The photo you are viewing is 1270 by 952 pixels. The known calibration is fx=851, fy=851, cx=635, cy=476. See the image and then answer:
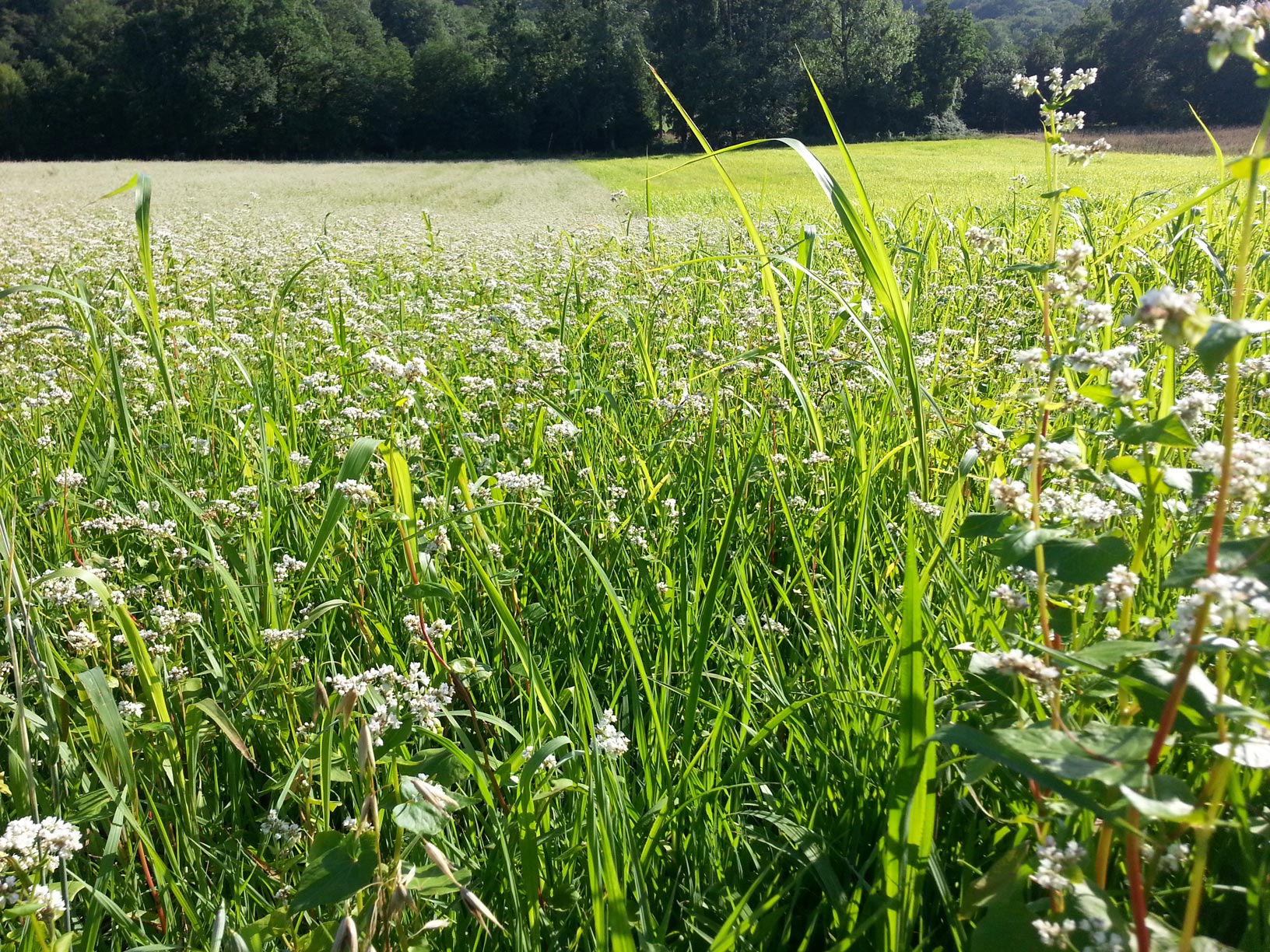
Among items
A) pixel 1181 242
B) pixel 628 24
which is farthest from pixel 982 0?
pixel 1181 242

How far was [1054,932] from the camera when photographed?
85 cm

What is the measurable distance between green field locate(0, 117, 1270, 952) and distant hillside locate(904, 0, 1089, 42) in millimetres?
118738

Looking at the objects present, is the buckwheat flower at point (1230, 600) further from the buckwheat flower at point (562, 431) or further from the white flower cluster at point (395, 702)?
the buckwheat flower at point (562, 431)

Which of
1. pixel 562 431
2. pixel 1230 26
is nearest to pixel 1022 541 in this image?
pixel 1230 26

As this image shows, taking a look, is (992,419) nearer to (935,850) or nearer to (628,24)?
(935,850)

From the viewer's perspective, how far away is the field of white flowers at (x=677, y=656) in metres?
0.97

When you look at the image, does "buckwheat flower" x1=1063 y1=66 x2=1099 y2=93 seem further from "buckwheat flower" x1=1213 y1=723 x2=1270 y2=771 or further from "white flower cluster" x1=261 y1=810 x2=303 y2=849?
"white flower cluster" x1=261 y1=810 x2=303 y2=849

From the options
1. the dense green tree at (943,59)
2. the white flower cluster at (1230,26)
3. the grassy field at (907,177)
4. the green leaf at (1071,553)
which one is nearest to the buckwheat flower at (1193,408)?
the green leaf at (1071,553)

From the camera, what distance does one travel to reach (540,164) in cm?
3978

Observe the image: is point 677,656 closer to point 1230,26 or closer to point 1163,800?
point 1163,800

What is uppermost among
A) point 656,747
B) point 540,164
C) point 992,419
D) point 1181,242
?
point 540,164

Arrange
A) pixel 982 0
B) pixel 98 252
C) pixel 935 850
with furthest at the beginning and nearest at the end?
pixel 982 0 → pixel 98 252 → pixel 935 850

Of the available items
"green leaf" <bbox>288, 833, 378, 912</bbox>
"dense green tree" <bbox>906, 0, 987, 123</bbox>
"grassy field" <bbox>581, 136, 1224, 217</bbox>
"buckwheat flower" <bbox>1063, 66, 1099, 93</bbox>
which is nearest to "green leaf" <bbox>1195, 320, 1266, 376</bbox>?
"green leaf" <bbox>288, 833, 378, 912</bbox>

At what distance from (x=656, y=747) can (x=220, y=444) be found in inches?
89.3
